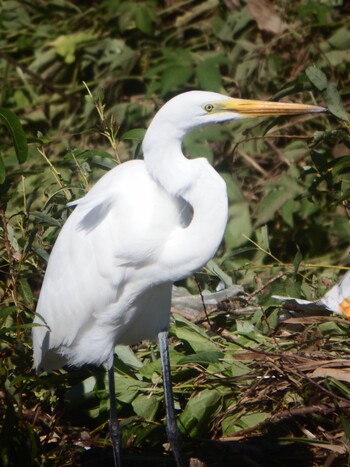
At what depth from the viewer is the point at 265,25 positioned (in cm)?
498

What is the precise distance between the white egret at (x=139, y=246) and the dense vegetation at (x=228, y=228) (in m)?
0.13

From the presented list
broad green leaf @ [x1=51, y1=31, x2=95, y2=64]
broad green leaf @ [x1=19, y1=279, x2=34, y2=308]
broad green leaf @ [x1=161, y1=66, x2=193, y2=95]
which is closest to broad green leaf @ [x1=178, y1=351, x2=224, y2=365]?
broad green leaf @ [x1=19, y1=279, x2=34, y2=308]

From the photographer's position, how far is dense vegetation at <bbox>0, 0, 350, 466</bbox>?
294cm

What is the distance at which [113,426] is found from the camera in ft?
9.68

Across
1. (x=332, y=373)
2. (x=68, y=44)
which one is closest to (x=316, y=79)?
(x=332, y=373)

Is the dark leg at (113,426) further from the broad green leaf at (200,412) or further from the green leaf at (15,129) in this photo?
the green leaf at (15,129)

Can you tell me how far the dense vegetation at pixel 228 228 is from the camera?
2.94m

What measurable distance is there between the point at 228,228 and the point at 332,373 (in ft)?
4.08

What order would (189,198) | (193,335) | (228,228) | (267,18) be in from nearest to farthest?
1. (189,198)
2. (193,335)
3. (228,228)
4. (267,18)

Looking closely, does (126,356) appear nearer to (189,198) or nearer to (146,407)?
(146,407)

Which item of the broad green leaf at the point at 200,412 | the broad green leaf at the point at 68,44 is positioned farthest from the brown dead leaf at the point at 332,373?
the broad green leaf at the point at 68,44

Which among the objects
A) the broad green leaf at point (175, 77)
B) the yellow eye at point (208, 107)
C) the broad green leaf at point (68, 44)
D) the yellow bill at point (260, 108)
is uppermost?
the yellow eye at point (208, 107)

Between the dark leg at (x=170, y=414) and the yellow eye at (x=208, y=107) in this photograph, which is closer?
the yellow eye at (x=208, y=107)

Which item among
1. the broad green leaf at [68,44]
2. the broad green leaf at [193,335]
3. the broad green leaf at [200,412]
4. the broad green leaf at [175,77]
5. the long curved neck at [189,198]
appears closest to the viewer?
the long curved neck at [189,198]
